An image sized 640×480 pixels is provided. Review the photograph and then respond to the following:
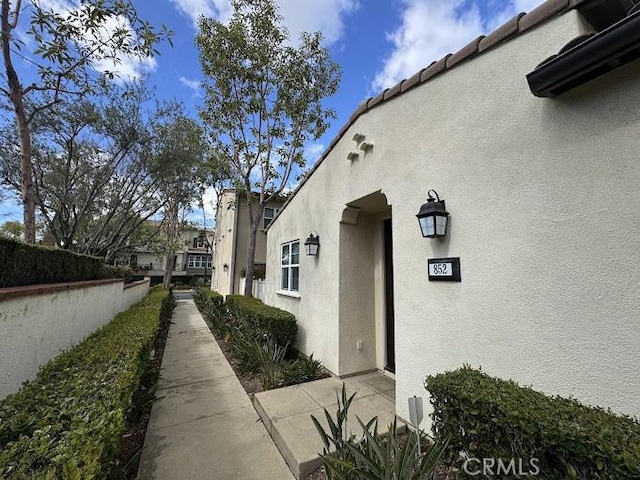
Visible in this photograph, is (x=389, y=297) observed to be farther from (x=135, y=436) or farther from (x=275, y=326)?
(x=135, y=436)

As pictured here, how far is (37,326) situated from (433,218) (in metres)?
5.14

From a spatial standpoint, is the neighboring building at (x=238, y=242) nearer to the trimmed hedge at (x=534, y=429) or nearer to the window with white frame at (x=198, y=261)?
the trimmed hedge at (x=534, y=429)

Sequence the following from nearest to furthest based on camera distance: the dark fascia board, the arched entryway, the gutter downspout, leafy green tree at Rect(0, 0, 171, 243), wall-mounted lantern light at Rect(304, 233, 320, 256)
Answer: the dark fascia board
leafy green tree at Rect(0, 0, 171, 243)
the arched entryway
wall-mounted lantern light at Rect(304, 233, 320, 256)
the gutter downspout

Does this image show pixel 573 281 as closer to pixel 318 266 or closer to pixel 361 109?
pixel 361 109

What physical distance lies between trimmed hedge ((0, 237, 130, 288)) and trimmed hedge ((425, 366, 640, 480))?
545 cm

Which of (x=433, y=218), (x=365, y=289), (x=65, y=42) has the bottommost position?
(x=365, y=289)

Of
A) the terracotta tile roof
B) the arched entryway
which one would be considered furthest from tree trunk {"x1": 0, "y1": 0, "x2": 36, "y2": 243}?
the terracotta tile roof

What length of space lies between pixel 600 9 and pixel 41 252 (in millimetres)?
7800

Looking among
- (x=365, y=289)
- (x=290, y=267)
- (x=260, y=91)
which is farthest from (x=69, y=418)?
(x=260, y=91)

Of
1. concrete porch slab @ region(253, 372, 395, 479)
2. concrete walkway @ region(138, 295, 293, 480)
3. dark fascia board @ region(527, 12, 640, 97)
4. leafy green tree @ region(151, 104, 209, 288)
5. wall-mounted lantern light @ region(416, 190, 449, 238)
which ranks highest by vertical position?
leafy green tree @ region(151, 104, 209, 288)

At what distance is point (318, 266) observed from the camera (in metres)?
6.39

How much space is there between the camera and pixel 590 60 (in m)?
2.12

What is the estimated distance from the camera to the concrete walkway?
3.05 meters

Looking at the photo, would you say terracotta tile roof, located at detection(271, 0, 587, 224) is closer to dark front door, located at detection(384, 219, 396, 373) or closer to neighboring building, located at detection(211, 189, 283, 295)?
dark front door, located at detection(384, 219, 396, 373)
